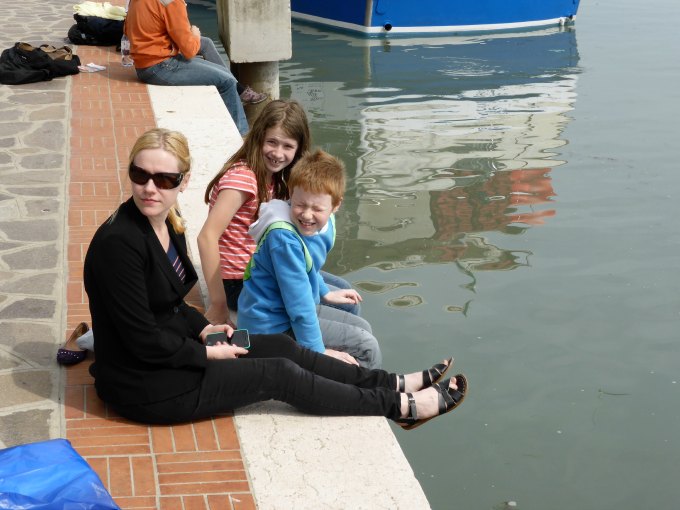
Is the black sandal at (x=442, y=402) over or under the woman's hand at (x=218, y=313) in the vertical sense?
under

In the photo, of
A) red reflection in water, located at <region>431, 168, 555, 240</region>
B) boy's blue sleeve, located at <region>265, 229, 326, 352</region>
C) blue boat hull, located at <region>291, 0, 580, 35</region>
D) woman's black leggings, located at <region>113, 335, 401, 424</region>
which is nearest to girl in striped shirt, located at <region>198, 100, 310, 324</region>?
boy's blue sleeve, located at <region>265, 229, 326, 352</region>

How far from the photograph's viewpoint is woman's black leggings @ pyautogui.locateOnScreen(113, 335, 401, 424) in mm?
3777

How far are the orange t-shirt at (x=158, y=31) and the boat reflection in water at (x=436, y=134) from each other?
2046mm

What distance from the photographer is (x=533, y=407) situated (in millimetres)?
5660

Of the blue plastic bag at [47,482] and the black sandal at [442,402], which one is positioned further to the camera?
the black sandal at [442,402]

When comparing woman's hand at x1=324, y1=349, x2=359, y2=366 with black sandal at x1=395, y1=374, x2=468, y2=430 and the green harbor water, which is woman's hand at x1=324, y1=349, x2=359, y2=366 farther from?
the green harbor water

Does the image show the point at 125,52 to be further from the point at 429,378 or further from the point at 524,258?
the point at 429,378

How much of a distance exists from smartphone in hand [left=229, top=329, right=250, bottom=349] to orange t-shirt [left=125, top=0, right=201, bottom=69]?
17.7 ft

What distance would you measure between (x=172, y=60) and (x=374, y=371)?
18.0 feet

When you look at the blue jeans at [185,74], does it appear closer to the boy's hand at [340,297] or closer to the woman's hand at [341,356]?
the boy's hand at [340,297]

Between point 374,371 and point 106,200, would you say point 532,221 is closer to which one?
point 106,200

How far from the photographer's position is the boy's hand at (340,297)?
15.8ft

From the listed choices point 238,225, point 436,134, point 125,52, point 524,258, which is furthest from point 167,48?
point 238,225

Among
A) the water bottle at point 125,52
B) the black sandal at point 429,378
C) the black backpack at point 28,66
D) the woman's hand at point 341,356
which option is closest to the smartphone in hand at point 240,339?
A: the woman's hand at point 341,356
